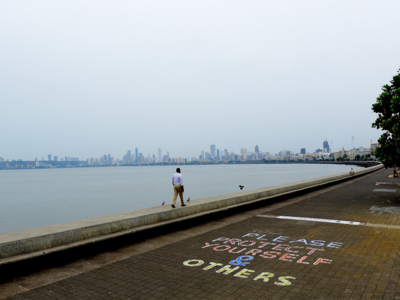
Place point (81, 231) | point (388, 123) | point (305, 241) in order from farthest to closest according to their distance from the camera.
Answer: point (388, 123) < point (305, 241) < point (81, 231)

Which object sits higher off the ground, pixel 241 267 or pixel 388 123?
pixel 388 123

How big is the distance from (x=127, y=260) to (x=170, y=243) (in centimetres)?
150

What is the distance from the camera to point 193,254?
7094 mm

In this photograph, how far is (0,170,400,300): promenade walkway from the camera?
5121 mm

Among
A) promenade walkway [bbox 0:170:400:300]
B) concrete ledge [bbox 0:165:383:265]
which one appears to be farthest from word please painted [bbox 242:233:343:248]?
concrete ledge [bbox 0:165:383:265]

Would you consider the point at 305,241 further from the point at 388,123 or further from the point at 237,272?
the point at 388,123

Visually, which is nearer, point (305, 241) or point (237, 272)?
point (237, 272)

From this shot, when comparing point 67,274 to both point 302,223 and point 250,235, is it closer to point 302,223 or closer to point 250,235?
point 250,235

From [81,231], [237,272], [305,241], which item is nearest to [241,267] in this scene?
[237,272]

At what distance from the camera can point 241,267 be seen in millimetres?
6234

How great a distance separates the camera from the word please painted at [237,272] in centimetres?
557

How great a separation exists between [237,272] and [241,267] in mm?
290

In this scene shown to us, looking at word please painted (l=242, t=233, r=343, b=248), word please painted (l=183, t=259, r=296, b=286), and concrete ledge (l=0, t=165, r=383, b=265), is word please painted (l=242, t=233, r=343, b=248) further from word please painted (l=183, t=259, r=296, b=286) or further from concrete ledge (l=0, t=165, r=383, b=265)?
concrete ledge (l=0, t=165, r=383, b=265)

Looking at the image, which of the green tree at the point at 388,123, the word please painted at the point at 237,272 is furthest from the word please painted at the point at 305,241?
the green tree at the point at 388,123
